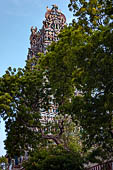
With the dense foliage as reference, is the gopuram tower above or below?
above

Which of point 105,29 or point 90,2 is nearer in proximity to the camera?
point 105,29

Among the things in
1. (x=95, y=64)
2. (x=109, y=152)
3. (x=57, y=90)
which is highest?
(x=57, y=90)

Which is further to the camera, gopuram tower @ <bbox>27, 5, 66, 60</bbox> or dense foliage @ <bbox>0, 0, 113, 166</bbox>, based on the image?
gopuram tower @ <bbox>27, 5, 66, 60</bbox>

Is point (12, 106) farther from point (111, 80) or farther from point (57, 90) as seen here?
point (111, 80)

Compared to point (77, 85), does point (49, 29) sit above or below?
above

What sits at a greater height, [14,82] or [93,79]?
[14,82]

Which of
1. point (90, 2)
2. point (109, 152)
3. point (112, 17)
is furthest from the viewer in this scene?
point (109, 152)

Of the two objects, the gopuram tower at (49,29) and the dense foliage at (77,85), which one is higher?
the gopuram tower at (49,29)

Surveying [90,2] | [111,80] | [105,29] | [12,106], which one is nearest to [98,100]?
[111,80]

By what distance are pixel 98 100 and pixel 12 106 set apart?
7296mm

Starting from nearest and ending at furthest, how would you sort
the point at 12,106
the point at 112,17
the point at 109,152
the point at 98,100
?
the point at 112,17 < the point at 98,100 < the point at 109,152 < the point at 12,106

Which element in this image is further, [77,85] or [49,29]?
[49,29]

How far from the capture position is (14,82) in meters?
18.9

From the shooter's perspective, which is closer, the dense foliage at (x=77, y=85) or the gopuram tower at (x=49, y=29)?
the dense foliage at (x=77, y=85)
